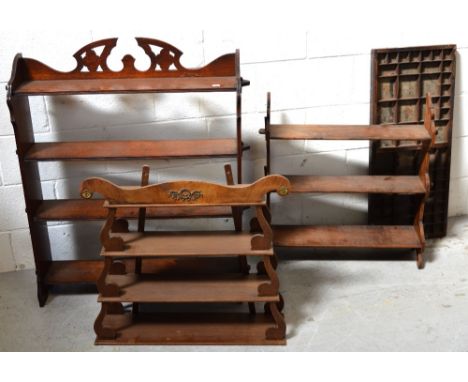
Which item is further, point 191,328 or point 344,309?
point 344,309

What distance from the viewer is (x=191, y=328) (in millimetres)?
2369

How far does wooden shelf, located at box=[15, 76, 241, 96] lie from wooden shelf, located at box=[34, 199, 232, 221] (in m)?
0.54

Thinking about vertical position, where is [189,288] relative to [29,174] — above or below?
below

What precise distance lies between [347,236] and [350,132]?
0.52 meters

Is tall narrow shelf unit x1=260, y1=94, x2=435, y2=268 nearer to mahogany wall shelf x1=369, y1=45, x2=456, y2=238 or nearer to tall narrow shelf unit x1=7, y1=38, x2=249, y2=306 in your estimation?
mahogany wall shelf x1=369, y1=45, x2=456, y2=238

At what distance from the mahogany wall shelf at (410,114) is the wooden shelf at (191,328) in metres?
1.08

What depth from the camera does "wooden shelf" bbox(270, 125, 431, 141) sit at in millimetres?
2684

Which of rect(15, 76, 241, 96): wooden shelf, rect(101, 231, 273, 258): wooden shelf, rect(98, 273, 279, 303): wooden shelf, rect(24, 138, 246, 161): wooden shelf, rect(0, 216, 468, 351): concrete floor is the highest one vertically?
rect(15, 76, 241, 96): wooden shelf

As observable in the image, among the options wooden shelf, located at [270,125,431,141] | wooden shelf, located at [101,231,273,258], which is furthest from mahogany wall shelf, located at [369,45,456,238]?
wooden shelf, located at [101,231,273,258]

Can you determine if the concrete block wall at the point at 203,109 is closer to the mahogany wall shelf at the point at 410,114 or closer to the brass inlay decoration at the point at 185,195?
the mahogany wall shelf at the point at 410,114

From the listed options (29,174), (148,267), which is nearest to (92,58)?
(29,174)

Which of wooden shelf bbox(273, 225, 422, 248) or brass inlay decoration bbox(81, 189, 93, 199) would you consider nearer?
brass inlay decoration bbox(81, 189, 93, 199)

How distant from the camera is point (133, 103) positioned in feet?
9.07

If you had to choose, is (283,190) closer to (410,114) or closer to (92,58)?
(92,58)
